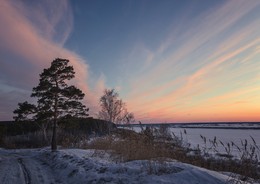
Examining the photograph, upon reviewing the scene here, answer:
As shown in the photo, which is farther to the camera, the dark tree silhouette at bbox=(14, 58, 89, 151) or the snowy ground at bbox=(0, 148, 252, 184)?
the dark tree silhouette at bbox=(14, 58, 89, 151)

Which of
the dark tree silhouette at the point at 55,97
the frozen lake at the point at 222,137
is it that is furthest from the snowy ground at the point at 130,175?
the dark tree silhouette at the point at 55,97

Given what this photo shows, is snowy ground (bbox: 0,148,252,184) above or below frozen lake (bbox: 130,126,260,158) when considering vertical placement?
below

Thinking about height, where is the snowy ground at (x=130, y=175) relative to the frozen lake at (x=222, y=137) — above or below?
below

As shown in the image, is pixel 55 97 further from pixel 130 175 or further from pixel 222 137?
pixel 222 137

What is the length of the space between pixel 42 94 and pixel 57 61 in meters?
3.91

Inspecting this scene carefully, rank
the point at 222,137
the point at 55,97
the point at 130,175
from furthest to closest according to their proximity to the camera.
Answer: the point at 222,137 → the point at 55,97 → the point at 130,175

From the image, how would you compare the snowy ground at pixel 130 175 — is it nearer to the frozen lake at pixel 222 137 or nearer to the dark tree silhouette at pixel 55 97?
the frozen lake at pixel 222 137

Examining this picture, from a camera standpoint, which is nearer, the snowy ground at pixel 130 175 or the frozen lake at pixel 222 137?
the snowy ground at pixel 130 175

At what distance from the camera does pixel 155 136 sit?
41.4 ft

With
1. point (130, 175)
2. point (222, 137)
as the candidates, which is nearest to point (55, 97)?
point (130, 175)

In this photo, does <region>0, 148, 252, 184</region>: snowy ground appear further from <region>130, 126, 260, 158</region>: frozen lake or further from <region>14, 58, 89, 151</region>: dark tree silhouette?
<region>14, 58, 89, 151</region>: dark tree silhouette

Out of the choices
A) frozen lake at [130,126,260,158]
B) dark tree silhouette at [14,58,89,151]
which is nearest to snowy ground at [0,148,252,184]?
frozen lake at [130,126,260,158]

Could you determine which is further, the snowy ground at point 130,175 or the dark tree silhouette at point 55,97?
the dark tree silhouette at point 55,97

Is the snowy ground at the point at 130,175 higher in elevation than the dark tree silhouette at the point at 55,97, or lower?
lower
